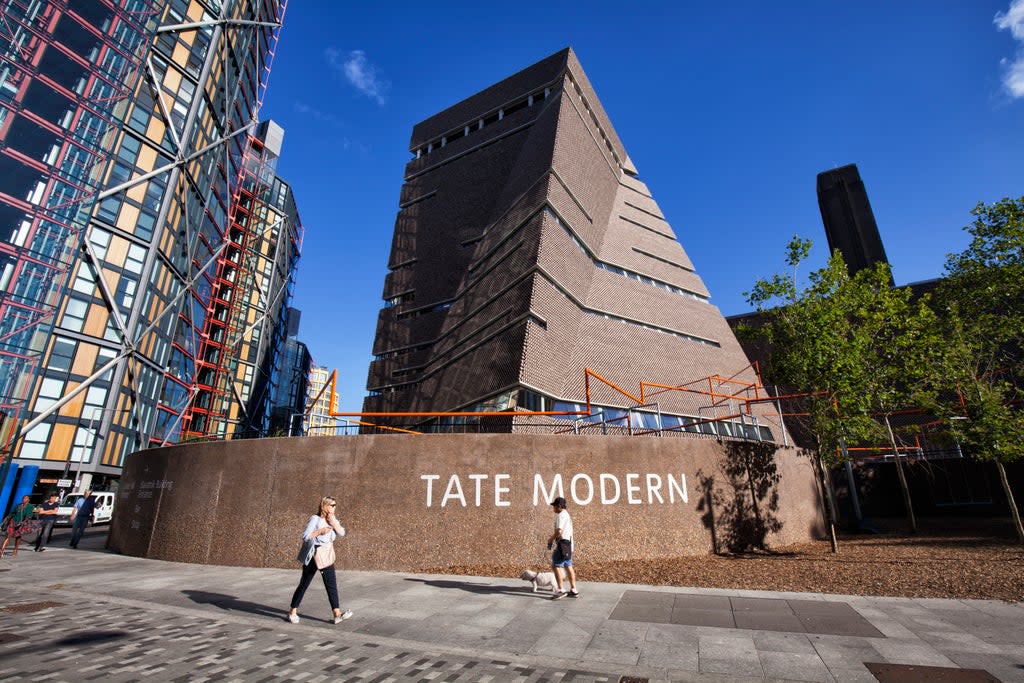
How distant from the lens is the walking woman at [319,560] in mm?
7098

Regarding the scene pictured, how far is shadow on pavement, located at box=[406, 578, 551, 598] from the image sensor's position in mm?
9078

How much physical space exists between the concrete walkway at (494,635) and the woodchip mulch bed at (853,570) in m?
0.66

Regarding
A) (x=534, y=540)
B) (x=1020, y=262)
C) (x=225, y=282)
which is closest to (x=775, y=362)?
(x=1020, y=262)

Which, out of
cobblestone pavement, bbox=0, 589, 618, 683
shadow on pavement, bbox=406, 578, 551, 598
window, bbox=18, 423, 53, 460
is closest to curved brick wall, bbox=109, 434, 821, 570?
shadow on pavement, bbox=406, 578, 551, 598

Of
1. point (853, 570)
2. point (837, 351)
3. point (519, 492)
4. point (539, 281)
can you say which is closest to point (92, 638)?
point (519, 492)

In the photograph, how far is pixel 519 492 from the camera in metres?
11.4

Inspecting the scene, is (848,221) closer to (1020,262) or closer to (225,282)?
(1020,262)

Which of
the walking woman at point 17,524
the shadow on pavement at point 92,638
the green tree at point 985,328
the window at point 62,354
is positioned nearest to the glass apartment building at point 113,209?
the window at point 62,354

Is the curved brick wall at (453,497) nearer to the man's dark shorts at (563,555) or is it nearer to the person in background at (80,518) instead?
the man's dark shorts at (563,555)

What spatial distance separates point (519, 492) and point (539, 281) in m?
14.8

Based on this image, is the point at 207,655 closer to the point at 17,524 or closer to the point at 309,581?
the point at 309,581

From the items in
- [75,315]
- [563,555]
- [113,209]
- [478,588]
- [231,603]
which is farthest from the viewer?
[113,209]

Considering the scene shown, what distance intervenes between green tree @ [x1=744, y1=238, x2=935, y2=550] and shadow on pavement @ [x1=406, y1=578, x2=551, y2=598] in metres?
8.10

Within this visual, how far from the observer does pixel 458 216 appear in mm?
41531
